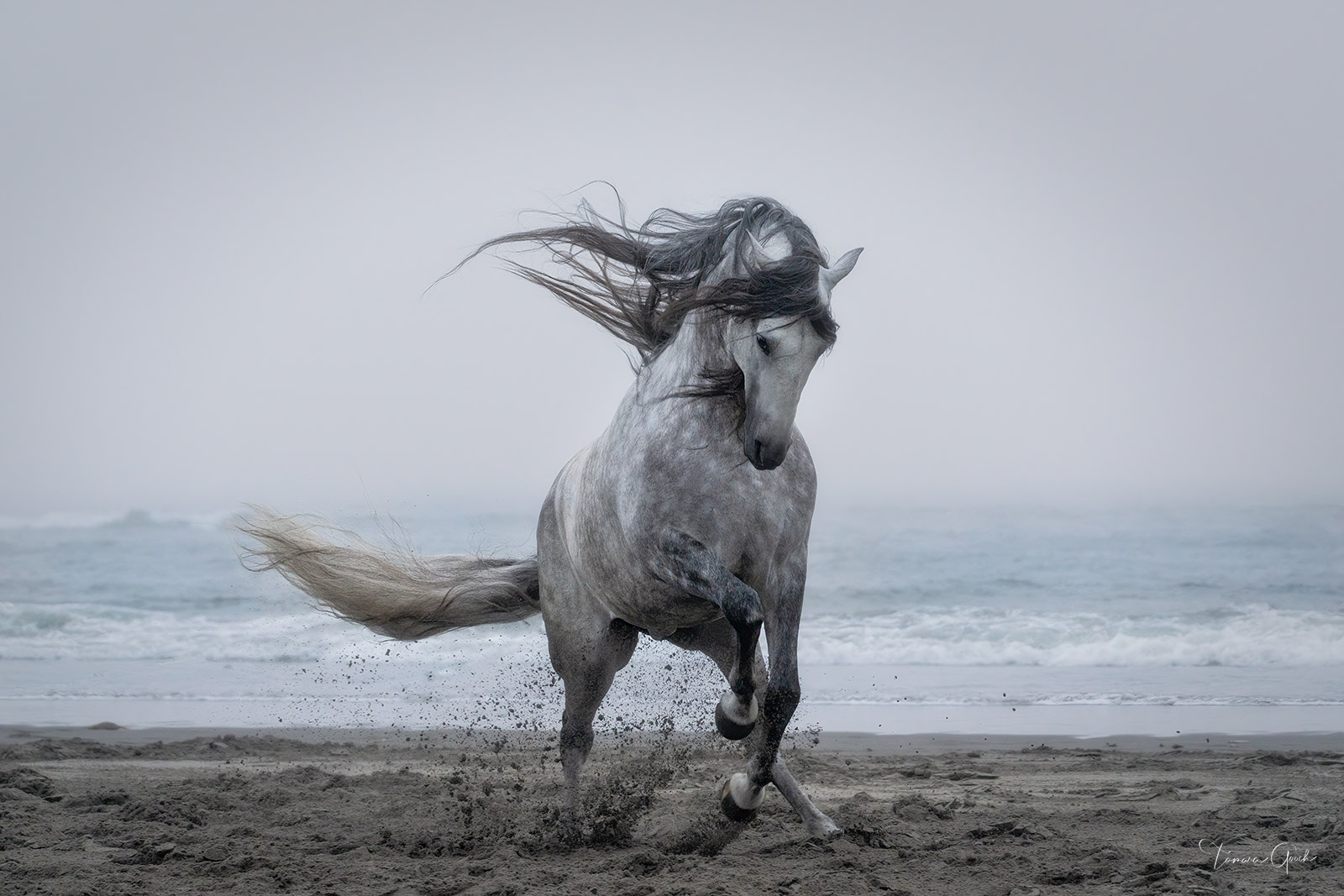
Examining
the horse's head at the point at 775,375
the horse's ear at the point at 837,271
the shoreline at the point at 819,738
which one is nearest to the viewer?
the horse's head at the point at 775,375

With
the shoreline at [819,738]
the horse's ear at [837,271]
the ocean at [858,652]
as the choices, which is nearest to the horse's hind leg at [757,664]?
the ocean at [858,652]

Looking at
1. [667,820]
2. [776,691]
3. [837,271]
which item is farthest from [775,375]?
[667,820]

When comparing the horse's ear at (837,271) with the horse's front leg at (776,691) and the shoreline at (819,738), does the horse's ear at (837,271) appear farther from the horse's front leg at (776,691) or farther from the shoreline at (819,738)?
the shoreline at (819,738)

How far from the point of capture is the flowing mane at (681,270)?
335 centimetres

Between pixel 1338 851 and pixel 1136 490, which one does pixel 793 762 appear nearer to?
pixel 1338 851

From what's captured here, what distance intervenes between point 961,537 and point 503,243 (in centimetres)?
2064

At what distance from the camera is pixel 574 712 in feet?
15.3

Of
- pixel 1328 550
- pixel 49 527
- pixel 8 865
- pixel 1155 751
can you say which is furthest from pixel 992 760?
pixel 49 527

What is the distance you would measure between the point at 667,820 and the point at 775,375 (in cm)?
242

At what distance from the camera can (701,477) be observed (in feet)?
11.7

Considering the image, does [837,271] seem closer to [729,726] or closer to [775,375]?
[775,375]

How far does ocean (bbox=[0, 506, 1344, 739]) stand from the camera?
7.94 meters

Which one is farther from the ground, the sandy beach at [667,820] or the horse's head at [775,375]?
the horse's head at [775,375]

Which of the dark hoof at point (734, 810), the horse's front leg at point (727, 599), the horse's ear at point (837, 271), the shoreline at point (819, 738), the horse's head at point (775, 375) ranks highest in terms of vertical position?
the horse's ear at point (837, 271)
